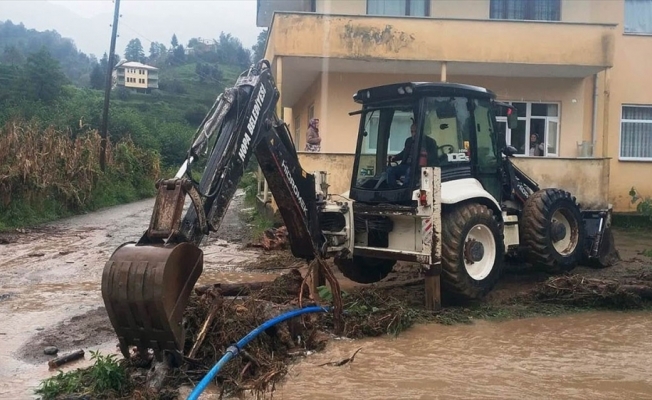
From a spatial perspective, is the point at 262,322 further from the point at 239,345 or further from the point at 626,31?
the point at 626,31

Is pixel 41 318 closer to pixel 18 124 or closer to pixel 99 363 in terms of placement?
pixel 99 363

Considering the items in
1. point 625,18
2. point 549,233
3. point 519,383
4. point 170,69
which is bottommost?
point 519,383

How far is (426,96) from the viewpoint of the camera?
8.33m

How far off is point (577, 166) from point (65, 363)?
11.9m

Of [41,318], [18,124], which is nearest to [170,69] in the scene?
[18,124]

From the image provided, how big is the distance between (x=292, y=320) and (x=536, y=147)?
41.1 ft

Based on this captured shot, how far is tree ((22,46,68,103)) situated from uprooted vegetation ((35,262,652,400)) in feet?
159

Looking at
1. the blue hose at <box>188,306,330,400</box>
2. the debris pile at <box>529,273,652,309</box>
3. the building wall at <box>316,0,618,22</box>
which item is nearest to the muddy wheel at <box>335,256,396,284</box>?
the debris pile at <box>529,273,652,309</box>

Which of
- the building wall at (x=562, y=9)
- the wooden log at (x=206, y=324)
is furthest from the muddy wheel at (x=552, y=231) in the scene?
the building wall at (x=562, y=9)

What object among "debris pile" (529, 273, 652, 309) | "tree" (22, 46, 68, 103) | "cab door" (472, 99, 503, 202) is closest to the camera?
"debris pile" (529, 273, 652, 309)

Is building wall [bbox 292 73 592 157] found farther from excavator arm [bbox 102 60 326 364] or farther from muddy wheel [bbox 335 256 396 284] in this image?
excavator arm [bbox 102 60 326 364]

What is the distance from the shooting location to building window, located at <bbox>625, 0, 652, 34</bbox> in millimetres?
18484

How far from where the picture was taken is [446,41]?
1566 cm

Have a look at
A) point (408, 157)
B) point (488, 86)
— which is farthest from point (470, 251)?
point (488, 86)
